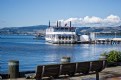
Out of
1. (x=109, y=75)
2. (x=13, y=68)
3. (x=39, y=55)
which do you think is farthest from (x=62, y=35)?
(x=13, y=68)

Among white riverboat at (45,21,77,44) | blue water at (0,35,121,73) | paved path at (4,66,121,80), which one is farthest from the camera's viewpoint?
white riverboat at (45,21,77,44)

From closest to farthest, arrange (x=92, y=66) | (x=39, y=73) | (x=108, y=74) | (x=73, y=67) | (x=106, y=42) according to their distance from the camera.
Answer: (x=39, y=73), (x=73, y=67), (x=92, y=66), (x=108, y=74), (x=106, y=42)

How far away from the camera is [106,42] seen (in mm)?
166500

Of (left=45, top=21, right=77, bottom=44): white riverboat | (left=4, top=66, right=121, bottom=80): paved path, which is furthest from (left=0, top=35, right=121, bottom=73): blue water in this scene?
(left=45, top=21, right=77, bottom=44): white riverboat

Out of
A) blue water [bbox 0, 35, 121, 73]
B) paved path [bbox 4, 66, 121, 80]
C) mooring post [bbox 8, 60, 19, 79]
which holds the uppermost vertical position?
mooring post [bbox 8, 60, 19, 79]

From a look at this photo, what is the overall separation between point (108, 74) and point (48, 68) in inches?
198

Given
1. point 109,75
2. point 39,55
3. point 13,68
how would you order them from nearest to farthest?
point 13,68, point 109,75, point 39,55

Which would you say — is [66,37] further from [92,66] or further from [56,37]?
[92,66]

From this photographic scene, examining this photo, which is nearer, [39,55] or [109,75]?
[109,75]

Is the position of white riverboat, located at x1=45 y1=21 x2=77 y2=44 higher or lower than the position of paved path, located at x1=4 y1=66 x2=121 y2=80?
lower

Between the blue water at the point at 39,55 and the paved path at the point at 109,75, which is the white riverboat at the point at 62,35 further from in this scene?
the paved path at the point at 109,75

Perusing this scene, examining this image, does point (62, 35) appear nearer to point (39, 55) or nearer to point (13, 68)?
point (39, 55)

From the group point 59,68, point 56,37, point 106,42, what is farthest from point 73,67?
point 106,42

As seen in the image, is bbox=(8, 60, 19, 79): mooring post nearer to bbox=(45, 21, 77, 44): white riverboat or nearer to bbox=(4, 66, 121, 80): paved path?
bbox=(4, 66, 121, 80): paved path
